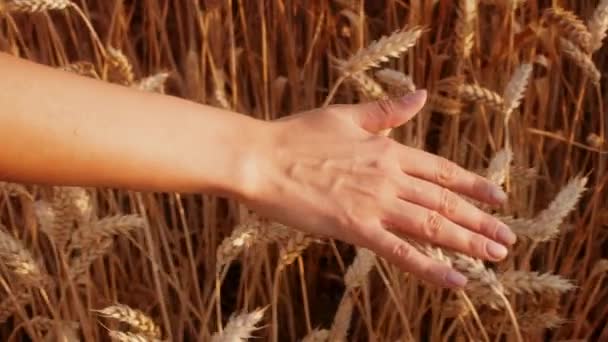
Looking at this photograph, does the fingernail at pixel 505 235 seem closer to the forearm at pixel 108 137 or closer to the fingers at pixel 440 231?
the fingers at pixel 440 231

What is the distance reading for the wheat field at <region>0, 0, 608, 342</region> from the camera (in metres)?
1.08

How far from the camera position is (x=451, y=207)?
95 centimetres

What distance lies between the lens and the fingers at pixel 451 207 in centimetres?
95

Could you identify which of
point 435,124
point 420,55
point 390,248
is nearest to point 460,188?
point 390,248

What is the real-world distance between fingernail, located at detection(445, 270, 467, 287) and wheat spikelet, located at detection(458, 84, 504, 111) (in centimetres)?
32

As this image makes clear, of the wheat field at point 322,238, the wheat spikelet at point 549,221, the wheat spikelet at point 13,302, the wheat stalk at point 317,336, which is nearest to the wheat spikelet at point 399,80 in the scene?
the wheat field at point 322,238

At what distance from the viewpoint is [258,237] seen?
1.06 metres

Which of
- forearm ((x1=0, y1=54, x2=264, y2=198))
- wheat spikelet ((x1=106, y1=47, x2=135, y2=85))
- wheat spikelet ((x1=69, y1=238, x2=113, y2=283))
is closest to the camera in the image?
forearm ((x1=0, y1=54, x2=264, y2=198))

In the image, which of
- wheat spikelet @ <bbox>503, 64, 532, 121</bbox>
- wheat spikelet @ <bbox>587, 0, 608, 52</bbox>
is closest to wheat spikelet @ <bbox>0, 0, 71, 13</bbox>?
wheat spikelet @ <bbox>503, 64, 532, 121</bbox>

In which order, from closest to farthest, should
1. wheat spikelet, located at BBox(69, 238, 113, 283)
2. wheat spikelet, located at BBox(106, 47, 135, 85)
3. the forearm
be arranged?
the forearm, wheat spikelet, located at BBox(69, 238, 113, 283), wheat spikelet, located at BBox(106, 47, 135, 85)

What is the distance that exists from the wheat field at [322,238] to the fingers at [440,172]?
7cm

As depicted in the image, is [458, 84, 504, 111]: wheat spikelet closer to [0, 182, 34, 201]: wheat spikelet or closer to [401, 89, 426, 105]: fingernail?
[401, 89, 426, 105]: fingernail

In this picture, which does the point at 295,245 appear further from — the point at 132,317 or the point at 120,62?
the point at 120,62

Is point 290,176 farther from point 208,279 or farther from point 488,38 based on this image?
point 488,38
